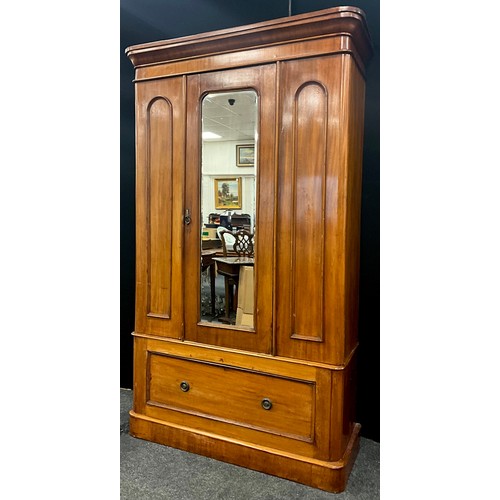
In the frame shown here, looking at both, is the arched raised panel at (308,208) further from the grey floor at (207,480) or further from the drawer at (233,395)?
the grey floor at (207,480)

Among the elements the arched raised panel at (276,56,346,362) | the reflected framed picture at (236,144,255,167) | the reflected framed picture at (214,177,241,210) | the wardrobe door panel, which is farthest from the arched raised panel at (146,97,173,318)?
the arched raised panel at (276,56,346,362)

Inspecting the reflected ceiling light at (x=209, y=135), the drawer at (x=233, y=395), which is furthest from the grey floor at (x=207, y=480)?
the reflected ceiling light at (x=209, y=135)

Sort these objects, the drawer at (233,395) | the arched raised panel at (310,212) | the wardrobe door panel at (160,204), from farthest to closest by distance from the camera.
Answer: the wardrobe door panel at (160,204) → the drawer at (233,395) → the arched raised panel at (310,212)

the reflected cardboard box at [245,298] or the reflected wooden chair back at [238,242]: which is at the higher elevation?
the reflected wooden chair back at [238,242]

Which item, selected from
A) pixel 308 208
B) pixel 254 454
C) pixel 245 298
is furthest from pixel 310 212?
pixel 254 454

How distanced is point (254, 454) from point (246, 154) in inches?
55.0

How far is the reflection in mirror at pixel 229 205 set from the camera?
1952 mm

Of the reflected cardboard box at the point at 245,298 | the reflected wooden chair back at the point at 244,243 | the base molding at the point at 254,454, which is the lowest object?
the base molding at the point at 254,454

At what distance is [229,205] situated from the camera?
6.57 ft

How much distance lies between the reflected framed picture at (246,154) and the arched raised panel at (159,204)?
383 millimetres

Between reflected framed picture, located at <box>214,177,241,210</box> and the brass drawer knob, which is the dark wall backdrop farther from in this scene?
reflected framed picture, located at <box>214,177,241,210</box>

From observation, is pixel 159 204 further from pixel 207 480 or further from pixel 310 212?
pixel 207 480

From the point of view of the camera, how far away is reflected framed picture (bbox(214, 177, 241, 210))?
199 centimetres

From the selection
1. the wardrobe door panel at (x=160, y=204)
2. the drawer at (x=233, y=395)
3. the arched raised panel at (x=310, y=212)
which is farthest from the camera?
the wardrobe door panel at (x=160, y=204)
